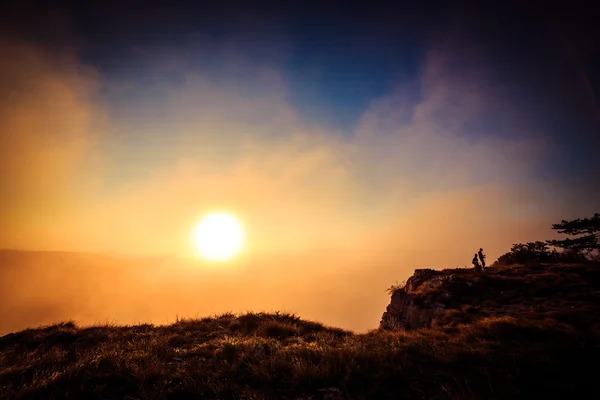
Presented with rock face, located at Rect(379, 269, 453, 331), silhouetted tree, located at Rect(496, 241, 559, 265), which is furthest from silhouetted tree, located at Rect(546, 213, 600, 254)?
rock face, located at Rect(379, 269, 453, 331)

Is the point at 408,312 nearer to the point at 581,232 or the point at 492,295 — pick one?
the point at 492,295

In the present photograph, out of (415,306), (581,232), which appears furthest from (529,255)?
(415,306)

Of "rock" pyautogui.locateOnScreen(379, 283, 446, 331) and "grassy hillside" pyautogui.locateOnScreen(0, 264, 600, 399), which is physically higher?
"grassy hillside" pyautogui.locateOnScreen(0, 264, 600, 399)

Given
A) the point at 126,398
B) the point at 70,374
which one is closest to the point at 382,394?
the point at 126,398

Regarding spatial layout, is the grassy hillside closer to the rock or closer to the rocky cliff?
the rocky cliff

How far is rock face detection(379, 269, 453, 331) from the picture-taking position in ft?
51.0

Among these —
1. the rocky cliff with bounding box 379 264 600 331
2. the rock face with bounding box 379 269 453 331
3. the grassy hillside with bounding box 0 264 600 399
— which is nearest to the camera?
the grassy hillside with bounding box 0 264 600 399

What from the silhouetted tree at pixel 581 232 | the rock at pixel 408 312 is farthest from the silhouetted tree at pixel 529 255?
the rock at pixel 408 312

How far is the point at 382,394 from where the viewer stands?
561 cm

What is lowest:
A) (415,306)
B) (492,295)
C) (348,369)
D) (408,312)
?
(408,312)

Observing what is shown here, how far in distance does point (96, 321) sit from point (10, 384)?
9699mm

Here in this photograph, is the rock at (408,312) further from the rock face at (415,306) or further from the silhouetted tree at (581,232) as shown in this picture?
the silhouetted tree at (581,232)

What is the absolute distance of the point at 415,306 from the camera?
1680 centimetres

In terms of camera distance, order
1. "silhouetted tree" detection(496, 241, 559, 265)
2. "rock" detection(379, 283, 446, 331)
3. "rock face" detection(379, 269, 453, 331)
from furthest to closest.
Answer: "silhouetted tree" detection(496, 241, 559, 265), "rock face" detection(379, 269, 453, 331), "rock" detection(379, 283, 446, 331)
